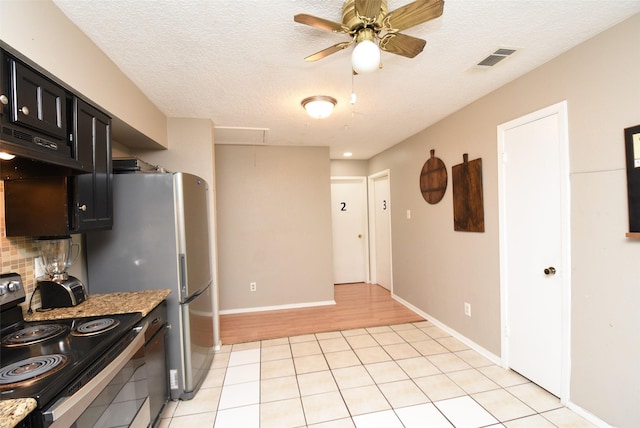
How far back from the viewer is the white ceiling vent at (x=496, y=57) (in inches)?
72.4

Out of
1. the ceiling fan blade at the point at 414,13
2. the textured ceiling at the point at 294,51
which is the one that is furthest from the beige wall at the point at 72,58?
the ceiling fan blade at the point at 414,13

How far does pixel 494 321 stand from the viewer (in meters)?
2.51

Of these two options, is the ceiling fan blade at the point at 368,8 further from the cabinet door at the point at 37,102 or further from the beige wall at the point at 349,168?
the beige wall at the point at 349,168

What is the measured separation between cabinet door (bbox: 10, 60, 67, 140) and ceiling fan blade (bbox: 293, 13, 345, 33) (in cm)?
116

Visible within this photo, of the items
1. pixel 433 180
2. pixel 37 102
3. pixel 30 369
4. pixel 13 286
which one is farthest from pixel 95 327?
pixel 433 180

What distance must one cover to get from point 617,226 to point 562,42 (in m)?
1.20

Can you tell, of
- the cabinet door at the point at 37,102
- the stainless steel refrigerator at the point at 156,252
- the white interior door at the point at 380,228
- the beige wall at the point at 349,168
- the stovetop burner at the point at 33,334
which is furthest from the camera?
the beige wall at the point at 349,168

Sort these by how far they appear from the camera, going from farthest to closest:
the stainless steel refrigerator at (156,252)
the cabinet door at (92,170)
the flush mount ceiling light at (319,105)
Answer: the flush mount ceiling light at (319,105)
the stainless steel refrigerator at (156,252)
the cabinet door at (92,170)

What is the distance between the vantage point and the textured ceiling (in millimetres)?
1435

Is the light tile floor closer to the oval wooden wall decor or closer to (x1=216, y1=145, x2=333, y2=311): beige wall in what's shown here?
(x1=216, y1=145, x2=333, y2=311): beige wall

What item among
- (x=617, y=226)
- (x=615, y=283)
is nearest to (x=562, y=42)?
(x=617, y=226)

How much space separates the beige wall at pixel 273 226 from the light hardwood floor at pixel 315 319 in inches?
10.0

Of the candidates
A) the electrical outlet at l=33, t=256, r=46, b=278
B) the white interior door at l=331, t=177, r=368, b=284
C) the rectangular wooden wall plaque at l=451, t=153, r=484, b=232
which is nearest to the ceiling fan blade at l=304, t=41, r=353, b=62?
the rectangular wooden wall plaque at l=451, t=153, r=484, b=232

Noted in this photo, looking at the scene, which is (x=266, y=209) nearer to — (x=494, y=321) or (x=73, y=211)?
(x=73, y=211)
